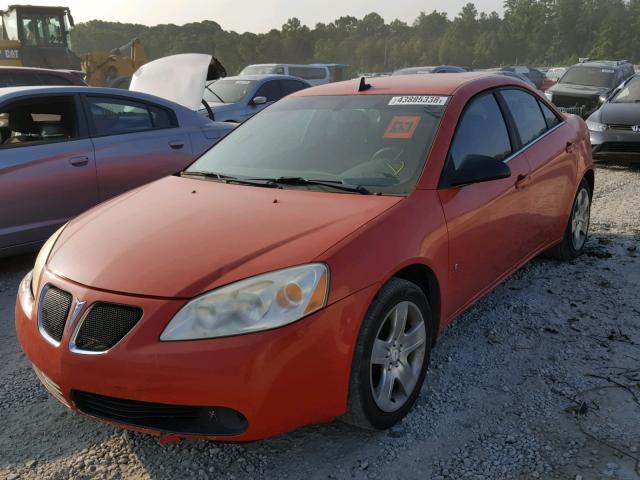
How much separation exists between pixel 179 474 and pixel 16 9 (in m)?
21.0

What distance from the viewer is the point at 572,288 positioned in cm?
430

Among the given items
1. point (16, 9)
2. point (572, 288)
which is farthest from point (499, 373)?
point (16, 9)

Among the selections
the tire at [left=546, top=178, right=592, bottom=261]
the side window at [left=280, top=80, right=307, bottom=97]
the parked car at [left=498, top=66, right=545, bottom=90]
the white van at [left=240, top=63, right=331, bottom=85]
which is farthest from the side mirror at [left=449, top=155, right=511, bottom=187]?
the parked car at [left=498, top=66, right=545, bottom=90]

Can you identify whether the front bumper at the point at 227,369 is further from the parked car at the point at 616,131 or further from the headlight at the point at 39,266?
the parked car at the point at 616,131

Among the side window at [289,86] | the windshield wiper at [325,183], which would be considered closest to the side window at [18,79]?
the side window at [289,86]

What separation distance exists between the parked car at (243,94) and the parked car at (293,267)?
6735 mm

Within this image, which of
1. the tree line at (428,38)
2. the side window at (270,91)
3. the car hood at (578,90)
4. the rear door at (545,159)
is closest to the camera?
the rear door at (545,159)

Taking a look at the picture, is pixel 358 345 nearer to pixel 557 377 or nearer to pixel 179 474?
pixel 179 474

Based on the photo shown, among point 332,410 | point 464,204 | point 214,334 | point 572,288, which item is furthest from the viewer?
point 572,288

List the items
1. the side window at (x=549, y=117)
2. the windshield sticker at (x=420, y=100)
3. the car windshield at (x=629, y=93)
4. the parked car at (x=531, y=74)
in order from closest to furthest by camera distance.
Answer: the windshield sticker at (x=420, y=100) < the side window at (x=549, y=117) < the car windshield at (x=629, y=93) < the parked car at (x=531, y=74)

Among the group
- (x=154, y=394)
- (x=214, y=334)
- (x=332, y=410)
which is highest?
(x=214, y=334)

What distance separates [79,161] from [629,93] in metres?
8.48

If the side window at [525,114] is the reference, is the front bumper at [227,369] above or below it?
below

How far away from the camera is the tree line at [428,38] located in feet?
233
